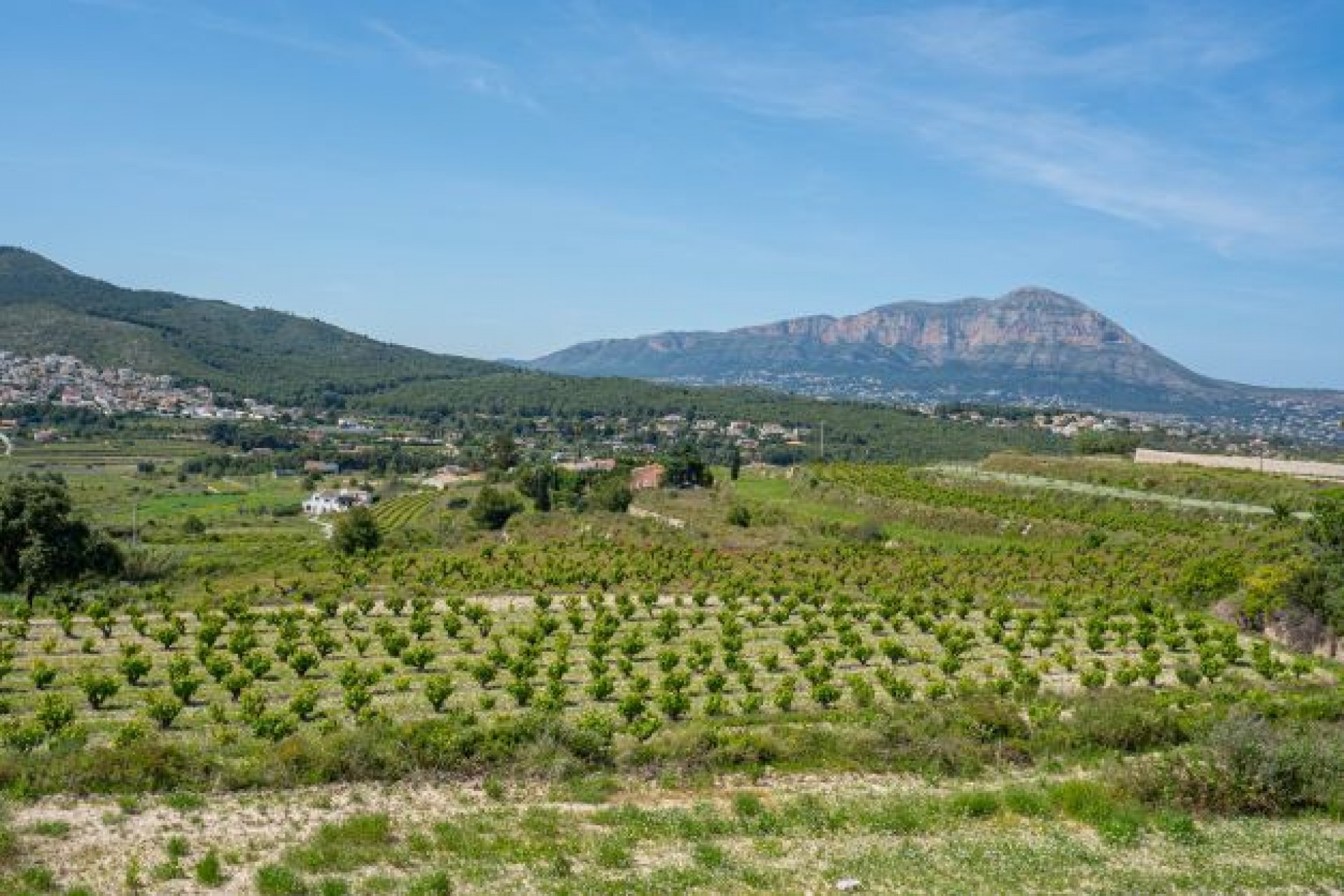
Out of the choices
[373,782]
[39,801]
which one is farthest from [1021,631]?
[39,801]

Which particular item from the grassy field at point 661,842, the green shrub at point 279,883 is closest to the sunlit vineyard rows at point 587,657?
the grassy field at point 661,842

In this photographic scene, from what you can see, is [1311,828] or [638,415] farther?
[638,415]

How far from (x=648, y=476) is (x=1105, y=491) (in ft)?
128

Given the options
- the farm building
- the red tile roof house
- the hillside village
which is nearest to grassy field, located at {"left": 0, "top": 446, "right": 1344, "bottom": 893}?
the red tile roof house

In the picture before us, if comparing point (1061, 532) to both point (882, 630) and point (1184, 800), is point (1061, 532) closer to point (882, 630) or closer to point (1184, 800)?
point (882, 630)

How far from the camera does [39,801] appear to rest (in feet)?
49.5

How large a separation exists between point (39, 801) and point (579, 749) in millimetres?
7788

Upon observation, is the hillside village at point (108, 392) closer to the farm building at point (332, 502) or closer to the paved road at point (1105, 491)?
the farm building at point (332, 502)

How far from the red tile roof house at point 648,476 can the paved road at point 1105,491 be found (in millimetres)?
23210

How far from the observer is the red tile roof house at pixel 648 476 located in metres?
92.9

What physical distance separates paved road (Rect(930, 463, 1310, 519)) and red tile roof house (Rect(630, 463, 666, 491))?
23.2 metres

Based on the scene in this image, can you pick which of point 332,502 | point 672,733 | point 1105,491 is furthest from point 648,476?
point 672,733

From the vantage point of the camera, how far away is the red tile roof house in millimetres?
92938

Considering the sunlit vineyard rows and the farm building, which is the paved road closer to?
the sunlit vineyard rows
